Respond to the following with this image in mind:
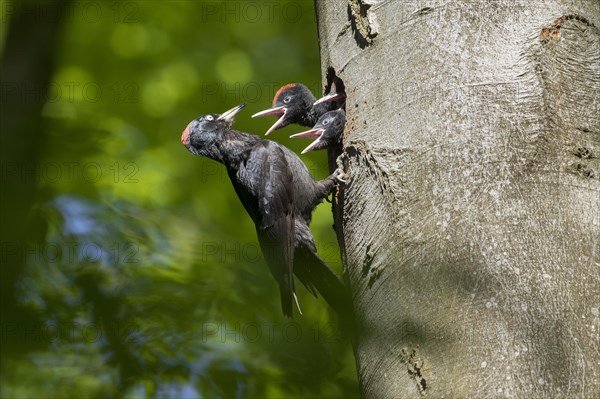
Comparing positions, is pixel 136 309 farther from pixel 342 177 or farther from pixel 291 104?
pixel 291 104

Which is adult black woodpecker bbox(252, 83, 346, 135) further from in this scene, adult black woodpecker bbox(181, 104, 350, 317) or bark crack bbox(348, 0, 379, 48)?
bark crack bbox(348, 0, 379, 48)

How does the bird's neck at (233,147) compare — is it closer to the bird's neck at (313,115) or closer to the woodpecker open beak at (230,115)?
the woodpecker open beak at (230,115)

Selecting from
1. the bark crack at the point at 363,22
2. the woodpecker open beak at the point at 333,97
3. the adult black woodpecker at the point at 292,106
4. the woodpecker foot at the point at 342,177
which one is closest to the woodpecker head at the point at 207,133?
the adult black woodpecker at the point at 292,106

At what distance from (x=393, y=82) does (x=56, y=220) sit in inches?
60.7

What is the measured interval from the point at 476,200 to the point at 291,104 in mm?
3385

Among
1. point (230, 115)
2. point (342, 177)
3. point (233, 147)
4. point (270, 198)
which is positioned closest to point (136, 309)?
point (342, 177)

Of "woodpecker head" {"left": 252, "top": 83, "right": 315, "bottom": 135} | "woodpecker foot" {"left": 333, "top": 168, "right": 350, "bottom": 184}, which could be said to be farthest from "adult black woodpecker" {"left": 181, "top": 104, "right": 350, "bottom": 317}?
"woodpecker foot" {"left": 333, "top": 168, "right": 350, "bottom": 184}

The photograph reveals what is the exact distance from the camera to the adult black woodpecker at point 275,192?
4.41 meters

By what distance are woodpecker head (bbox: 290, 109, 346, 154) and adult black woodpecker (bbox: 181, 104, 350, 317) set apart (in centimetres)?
22

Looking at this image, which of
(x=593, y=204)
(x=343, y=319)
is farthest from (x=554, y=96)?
(x=343, y=319)

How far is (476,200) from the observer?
2.25 meters

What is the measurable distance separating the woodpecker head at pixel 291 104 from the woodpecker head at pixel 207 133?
0.24 m

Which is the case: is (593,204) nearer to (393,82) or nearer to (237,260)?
(393,82)

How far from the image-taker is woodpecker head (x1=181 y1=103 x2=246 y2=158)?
17.4 feet
